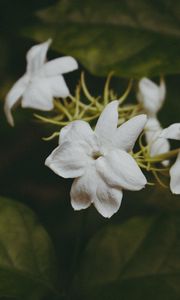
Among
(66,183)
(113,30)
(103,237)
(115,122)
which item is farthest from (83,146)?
(66,183)

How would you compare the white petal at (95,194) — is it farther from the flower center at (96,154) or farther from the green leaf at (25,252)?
the green leaf at (25,252)

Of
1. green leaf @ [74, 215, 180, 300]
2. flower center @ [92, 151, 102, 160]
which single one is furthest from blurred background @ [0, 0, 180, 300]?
flower center @ [92, 151, 102, 160]

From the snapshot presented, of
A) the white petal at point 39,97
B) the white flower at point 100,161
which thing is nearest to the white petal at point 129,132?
the white flower at point 100,161

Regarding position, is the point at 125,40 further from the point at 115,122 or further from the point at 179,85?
the point at 115,122

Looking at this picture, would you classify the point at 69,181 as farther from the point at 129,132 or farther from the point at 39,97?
the point at 129,132

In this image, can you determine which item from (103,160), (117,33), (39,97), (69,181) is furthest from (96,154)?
(69,181)

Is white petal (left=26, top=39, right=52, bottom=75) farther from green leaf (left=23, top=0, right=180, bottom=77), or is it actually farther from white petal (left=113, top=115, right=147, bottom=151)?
white petal (left=113, top=115, right=147, bottom=151)
